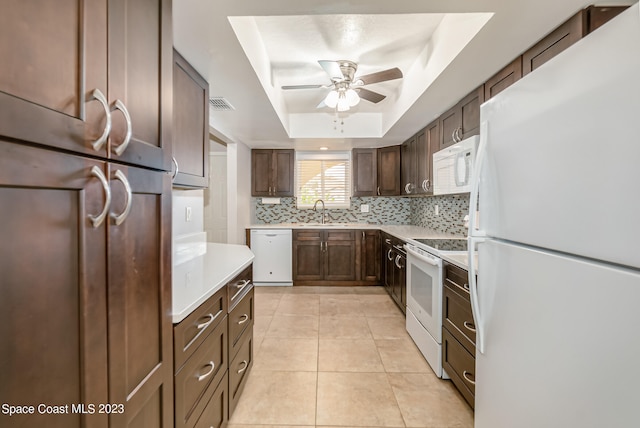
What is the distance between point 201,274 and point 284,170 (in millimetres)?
3292

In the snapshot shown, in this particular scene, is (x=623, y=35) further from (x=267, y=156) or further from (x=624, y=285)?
(x=267, y=156)

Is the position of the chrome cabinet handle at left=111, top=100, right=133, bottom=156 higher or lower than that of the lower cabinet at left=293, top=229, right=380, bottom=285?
higher

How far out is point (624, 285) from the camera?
2.03ft

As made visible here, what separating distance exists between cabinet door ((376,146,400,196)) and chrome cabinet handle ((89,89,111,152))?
4201 mm

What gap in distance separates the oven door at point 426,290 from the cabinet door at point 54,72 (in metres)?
2.06

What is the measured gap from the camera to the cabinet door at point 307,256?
4312 mm

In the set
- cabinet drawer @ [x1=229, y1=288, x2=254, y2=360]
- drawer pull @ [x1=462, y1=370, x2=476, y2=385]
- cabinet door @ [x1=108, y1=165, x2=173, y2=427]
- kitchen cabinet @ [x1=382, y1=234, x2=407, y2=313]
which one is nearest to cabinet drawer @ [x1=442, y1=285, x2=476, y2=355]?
drawer pull @ [x1=462, y1=370, x2=476, y2=385]

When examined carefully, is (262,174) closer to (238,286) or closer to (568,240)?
(238,286)

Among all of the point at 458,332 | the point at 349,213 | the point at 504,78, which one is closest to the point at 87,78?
the point at 458,332

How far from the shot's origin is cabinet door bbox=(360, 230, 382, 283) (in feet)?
14.1

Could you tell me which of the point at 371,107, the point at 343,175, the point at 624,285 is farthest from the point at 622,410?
the point at 343,175

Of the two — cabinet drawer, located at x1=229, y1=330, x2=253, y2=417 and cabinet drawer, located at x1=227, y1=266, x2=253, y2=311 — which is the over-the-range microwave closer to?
cabinet drawer, located at x1=227, y1=266, x2=253, y2=311

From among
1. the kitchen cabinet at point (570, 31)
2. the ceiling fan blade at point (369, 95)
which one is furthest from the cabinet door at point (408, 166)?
the kitchen cabinet at point (570, 31)

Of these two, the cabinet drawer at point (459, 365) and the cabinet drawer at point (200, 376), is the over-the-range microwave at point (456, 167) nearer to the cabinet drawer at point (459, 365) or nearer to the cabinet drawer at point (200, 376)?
the cabinet drawer at point (459, 365)
